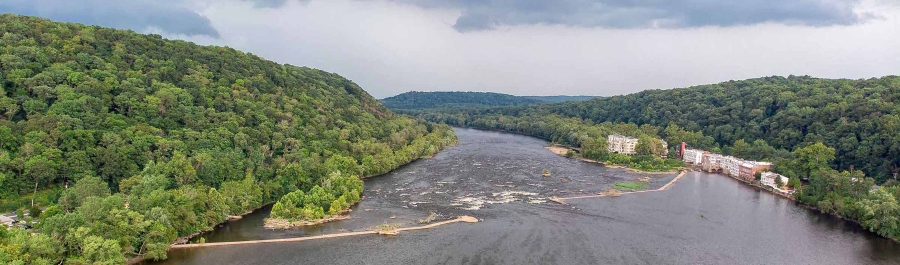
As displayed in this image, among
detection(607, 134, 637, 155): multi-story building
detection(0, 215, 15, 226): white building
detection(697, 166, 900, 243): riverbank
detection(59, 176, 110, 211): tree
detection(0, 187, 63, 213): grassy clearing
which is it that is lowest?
detection(697, 166, 900, 243): riverbank

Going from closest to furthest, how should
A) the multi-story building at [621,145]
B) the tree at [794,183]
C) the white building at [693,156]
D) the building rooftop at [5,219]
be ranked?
1. the building rooftop at [5,219]
2. the tree at [794,183]
3. the white building at [693,156]
4. the multi-story building at [621,145]

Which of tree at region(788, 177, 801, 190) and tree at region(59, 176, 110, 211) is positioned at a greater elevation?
tree at region(59, 176, 110, 211)

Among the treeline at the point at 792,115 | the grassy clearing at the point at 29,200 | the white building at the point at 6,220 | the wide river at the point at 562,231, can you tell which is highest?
the treeline at the point at 792,115

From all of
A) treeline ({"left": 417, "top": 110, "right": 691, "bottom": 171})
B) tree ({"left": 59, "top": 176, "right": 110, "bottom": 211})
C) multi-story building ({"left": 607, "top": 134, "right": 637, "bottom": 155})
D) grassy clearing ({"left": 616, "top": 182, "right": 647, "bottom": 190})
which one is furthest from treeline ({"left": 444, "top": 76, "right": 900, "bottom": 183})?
tree ({"left": 59, "top": 176, "right": 110, "bottom": 211})

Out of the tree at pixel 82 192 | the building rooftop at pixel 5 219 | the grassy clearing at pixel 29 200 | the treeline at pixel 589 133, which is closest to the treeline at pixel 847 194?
the treeline at pixel 589 133

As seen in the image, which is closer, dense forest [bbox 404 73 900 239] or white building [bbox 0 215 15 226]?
white building [bbox 0 215 15 226]

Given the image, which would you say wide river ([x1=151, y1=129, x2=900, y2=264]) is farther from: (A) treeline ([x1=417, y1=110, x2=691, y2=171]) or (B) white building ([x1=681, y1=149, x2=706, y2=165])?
(B) white building ([x1=681, y1=149, x2=706, y2=165])

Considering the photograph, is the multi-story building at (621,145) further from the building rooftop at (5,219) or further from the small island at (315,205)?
the building rooftop at (5,219)
